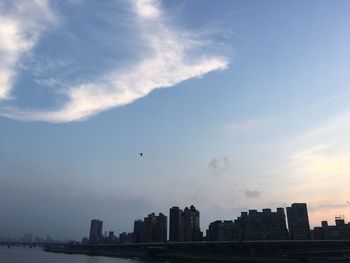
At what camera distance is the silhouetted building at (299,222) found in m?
191

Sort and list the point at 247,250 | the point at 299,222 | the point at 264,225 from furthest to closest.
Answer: the point at 264,225, the point at 299,222, the point at 247,250

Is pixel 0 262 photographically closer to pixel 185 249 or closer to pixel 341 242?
pixel 185 249

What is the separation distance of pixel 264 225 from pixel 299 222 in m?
17.8

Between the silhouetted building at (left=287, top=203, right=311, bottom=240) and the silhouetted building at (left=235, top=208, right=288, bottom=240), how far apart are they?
631 cm

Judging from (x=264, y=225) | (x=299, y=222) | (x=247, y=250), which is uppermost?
(x=299, y=222)

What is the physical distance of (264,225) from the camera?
632 feet

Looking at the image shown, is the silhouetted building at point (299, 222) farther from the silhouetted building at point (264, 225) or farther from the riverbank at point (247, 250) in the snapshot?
the riverbank at point (247, 250)

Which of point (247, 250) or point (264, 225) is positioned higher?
point (264, 225)

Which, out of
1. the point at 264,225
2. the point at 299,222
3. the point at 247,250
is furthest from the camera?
the point at 264,225

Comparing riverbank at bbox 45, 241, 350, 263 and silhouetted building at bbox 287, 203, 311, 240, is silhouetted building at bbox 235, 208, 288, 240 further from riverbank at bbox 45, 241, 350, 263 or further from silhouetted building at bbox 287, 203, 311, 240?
riverbank at bbox 45, 241, 350, 263

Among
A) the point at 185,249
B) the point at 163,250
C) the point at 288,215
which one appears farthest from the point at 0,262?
the point at 288,215

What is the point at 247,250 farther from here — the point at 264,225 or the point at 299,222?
the point at 299,222

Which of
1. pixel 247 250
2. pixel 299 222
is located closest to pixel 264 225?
pixel 299 222

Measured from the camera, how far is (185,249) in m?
184
